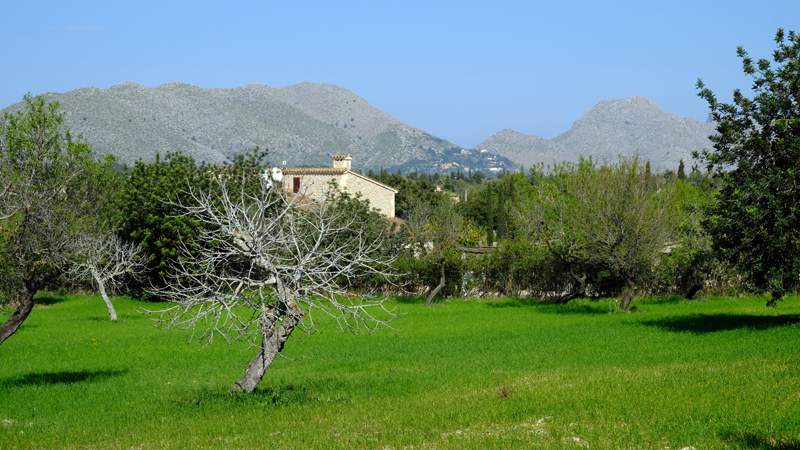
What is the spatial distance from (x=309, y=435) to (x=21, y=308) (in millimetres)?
8255

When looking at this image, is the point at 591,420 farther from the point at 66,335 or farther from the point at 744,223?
the point at 66,335

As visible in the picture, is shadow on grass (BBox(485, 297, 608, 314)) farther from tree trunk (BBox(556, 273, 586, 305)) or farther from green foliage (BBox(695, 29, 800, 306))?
green foliage (BBox(695, 29, 800, 306))

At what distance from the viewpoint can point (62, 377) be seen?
17281 mm

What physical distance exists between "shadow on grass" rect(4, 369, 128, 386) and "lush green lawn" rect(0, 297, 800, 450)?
7 centimetres

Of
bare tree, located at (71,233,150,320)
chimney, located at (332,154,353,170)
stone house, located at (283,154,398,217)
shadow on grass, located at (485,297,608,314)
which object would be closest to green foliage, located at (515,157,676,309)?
shadow on grass, located at (485,297,608,314)

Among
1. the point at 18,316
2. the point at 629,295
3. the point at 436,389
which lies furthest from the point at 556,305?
the point at 18,316

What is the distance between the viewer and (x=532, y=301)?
36562mm

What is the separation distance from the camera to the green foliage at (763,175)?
19.3 meters

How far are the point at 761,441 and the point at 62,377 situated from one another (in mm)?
15377

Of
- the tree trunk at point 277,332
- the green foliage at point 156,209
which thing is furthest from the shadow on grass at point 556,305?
the tree trunk at point 277,332

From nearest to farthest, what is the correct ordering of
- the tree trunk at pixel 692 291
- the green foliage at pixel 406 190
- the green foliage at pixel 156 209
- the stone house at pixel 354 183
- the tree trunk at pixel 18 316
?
the tree trunk at pixel 18 316, the tree trunk at pixel 692 291, the green foliage at pixel 156 209, the stone house at pixel 354 183, the green foliage at pixel 406 190

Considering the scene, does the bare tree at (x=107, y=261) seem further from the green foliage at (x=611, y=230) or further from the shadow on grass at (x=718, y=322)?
the shadow on grass at (x=718, y=322)

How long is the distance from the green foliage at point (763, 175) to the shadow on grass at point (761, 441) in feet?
39.0

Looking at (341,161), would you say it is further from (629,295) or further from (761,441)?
(761,441)
